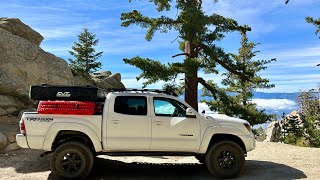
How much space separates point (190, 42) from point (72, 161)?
1166cm

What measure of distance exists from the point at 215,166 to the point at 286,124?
46.1 feet

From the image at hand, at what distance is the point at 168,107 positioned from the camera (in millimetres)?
10102

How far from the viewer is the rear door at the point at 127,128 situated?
961cm

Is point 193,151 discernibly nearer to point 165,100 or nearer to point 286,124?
point 165,100

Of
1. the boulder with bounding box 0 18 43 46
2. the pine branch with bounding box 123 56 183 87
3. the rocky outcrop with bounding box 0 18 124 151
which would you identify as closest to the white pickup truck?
the rocky outcrop with bounding box 0 18 124 151

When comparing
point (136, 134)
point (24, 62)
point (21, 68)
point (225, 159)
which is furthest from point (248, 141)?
point (24, 62)

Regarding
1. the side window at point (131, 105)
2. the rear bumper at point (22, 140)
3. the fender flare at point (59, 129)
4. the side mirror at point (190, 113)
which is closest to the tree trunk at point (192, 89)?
the side mirror at point (190, 113)

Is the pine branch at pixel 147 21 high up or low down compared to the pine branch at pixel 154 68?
up

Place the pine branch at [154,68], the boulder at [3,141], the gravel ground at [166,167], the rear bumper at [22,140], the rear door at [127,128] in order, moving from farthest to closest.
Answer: the pine branch at [154,68] → the boulder at [3,141] → the gravel ground at [166,167] → the rear door at [127,128] → the rear bumper at [22,140]

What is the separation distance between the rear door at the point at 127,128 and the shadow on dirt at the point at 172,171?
3.39ft

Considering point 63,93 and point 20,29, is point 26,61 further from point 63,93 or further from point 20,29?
point 63,93

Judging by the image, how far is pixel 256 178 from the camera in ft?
32.4

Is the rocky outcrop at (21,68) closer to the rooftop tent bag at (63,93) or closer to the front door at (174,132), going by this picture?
the rooftop tent bag at (63,93)

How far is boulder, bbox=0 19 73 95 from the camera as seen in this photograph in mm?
20219
